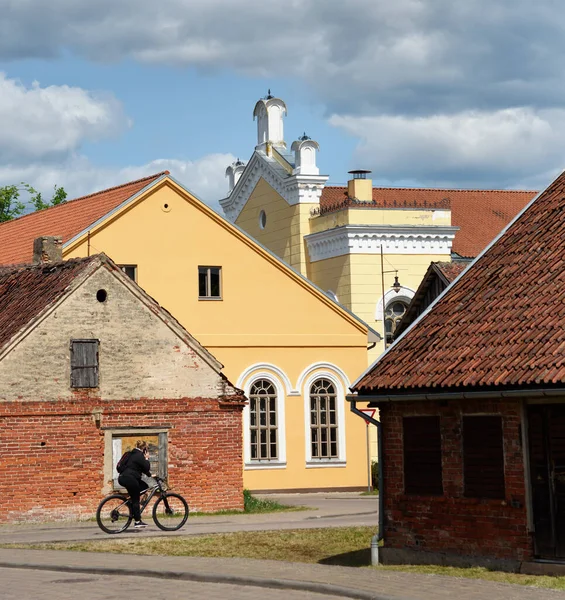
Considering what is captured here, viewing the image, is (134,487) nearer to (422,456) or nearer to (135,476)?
(135,476)

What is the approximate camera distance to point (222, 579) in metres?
16.6

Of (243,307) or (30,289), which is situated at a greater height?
(243,307)

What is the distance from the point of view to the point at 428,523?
17984 mm

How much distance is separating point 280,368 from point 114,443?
13.3m

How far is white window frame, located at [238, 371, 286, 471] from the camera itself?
41.1 m

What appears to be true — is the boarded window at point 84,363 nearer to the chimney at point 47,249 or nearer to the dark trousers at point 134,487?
the dark trousers at point 134,487

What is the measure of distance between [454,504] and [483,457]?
2.80 feet

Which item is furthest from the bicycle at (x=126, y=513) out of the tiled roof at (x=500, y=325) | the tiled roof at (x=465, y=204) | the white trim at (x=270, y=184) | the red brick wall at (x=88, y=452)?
the white trim at (x=270, y=184)

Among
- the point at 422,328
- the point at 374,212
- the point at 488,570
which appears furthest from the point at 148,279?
the point at 488,570

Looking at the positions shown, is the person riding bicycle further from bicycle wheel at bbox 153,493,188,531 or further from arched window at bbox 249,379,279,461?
arched window at bbox 249,379,279,461

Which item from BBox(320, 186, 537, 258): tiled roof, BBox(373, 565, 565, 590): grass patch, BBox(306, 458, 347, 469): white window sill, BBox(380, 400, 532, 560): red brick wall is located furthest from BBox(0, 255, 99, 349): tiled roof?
BBox(320, 186, 537, 258): tiled roof

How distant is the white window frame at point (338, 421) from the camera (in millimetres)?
41688

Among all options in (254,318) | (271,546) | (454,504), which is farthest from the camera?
(254,318)

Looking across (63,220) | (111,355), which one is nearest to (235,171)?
(63,220)
